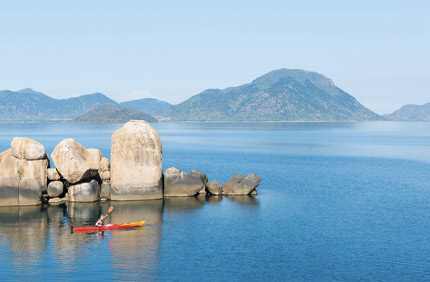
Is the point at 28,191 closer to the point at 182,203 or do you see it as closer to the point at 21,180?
the point at 21,180

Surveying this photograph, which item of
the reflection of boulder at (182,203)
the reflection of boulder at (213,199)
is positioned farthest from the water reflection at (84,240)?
the reflection of boulder at (213,199)

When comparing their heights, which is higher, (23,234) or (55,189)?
(55,189)

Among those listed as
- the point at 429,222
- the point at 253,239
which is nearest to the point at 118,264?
the point at 253,239

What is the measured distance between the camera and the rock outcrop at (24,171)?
52.4 metres

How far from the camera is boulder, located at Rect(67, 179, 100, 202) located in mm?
54812

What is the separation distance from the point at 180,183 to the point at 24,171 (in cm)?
1668

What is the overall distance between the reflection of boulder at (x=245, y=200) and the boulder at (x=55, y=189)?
18.4 m

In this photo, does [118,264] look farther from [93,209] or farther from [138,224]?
[93,209]

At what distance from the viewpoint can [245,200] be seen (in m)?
57.3

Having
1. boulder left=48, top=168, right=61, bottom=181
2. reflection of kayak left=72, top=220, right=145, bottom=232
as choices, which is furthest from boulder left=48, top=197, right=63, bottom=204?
reflection of kayak left=72, top=220, right=145, bottom=232

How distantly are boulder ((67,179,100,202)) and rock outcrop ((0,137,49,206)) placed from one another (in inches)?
115

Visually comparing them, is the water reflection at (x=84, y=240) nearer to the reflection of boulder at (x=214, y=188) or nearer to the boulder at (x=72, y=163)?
the reflection of boulder at (x=214, y=188)

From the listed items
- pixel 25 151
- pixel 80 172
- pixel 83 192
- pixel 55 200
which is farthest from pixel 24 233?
pixel 25 151

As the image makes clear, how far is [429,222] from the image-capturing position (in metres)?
46.1
